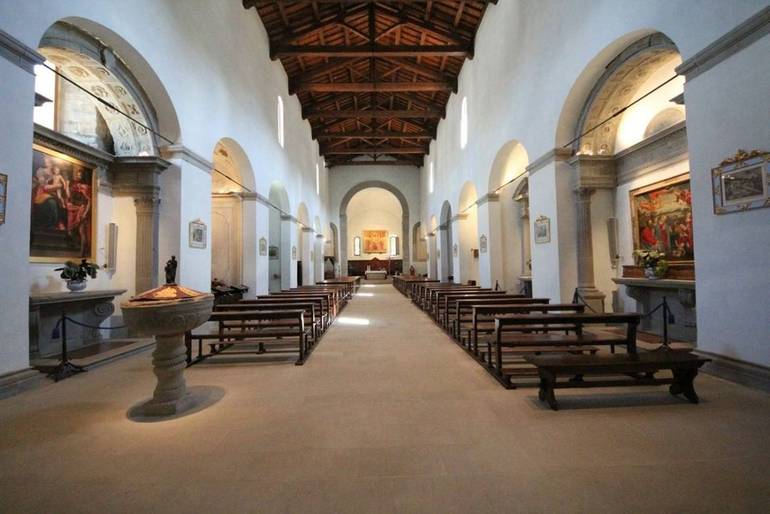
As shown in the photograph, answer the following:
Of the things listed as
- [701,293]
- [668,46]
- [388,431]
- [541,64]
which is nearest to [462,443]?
[388,431]

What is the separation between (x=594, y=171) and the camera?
23.1 ft

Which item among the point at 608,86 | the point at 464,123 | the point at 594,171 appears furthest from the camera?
the point at 464,123

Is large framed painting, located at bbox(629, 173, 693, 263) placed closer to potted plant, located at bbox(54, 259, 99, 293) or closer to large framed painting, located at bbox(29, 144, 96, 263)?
potted plant, located at bbox(54, 259, 99, 293)

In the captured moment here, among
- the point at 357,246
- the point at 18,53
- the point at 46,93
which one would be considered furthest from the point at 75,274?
the point at 357,246

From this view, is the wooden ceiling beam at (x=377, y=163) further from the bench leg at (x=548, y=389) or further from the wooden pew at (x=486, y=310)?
the bench leg at (x=548, y=389)

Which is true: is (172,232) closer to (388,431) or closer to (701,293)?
(388,431)

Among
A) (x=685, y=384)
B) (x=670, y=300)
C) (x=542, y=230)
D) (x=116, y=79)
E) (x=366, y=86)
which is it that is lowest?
(x=685, y=384)

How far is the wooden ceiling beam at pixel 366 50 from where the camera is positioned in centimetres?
1175

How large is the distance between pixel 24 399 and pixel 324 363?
9.54 ft

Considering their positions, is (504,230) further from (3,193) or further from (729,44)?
(3,193)

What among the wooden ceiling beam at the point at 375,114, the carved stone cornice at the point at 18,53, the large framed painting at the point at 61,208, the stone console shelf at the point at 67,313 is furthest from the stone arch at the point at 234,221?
the wooden ceiling beam at the point at 375,114

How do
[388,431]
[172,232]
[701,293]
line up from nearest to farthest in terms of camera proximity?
1. [388,431]
2. [701,293]
3. [172,232]

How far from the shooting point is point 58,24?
15.9 feet

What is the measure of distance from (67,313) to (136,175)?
2469 mm
